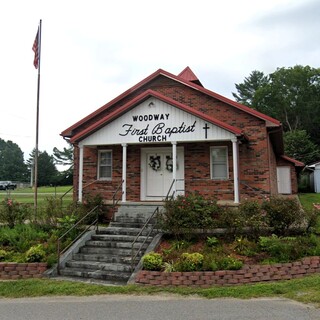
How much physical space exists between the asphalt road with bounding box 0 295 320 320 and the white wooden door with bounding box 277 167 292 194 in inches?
726

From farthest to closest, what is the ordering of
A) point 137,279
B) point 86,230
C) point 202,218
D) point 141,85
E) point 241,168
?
point 141,85 < point 241,168 < point 86,230 < point 202,218 < point 137,279

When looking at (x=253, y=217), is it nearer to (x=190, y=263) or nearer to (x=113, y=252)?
(x=190, y=263)

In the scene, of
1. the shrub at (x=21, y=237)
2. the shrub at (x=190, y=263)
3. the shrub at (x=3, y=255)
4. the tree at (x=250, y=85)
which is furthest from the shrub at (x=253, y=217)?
the tree at (x=250, y=85)

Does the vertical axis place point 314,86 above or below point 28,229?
above

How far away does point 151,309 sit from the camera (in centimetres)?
561

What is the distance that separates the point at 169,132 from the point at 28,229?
18.7ft

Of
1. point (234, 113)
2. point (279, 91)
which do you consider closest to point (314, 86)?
point (279, 91)

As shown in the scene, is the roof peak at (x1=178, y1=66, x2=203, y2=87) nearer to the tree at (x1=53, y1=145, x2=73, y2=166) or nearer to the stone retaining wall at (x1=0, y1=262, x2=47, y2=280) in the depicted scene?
the stone retaining wall at (x1=0, y1=262, x2=47, y2=280)

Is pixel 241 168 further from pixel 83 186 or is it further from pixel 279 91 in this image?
pixel 279 91

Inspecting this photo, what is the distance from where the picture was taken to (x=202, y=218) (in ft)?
30.0

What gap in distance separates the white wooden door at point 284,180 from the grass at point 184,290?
17068 mm

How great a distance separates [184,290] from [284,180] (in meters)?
18.7

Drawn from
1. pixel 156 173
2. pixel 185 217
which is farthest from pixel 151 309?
pixel 156 173

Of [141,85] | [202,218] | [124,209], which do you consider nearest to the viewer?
[202,218]
